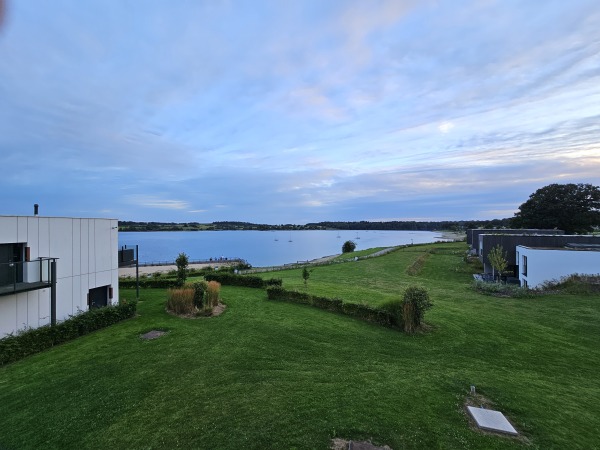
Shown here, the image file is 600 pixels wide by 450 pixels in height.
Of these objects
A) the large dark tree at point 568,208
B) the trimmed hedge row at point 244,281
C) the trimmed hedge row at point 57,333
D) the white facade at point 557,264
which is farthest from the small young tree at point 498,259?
the large dark tree at point 568,208

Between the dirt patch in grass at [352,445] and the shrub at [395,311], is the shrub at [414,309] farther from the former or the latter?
the dirt patch in grass at [352,445]

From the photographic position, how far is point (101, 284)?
14.7 metres

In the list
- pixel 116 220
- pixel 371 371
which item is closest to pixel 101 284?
pixel 116 220

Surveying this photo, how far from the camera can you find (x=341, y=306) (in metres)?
14.1

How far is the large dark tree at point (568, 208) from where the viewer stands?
50719mm

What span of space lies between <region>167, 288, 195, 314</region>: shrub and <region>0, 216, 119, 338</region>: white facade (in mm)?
3759

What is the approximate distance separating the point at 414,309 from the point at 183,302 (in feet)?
31.7

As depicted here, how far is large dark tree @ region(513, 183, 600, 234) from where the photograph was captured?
166ft

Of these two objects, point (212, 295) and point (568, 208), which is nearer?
point (212, 295)

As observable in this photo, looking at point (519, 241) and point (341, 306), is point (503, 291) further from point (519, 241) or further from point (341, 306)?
point (341, 306)

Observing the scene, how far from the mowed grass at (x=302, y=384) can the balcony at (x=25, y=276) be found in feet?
7.97

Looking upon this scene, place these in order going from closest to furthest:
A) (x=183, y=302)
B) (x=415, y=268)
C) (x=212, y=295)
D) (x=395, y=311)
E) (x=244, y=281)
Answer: (x=395, y=311) → (x=183, y=302) → (x=212, y=295) → (x=244, y=281) → (x=415, y=268)

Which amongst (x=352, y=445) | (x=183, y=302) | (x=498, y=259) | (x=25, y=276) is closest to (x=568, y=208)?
(x=498, y=259)

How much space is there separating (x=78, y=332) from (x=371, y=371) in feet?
34.8
